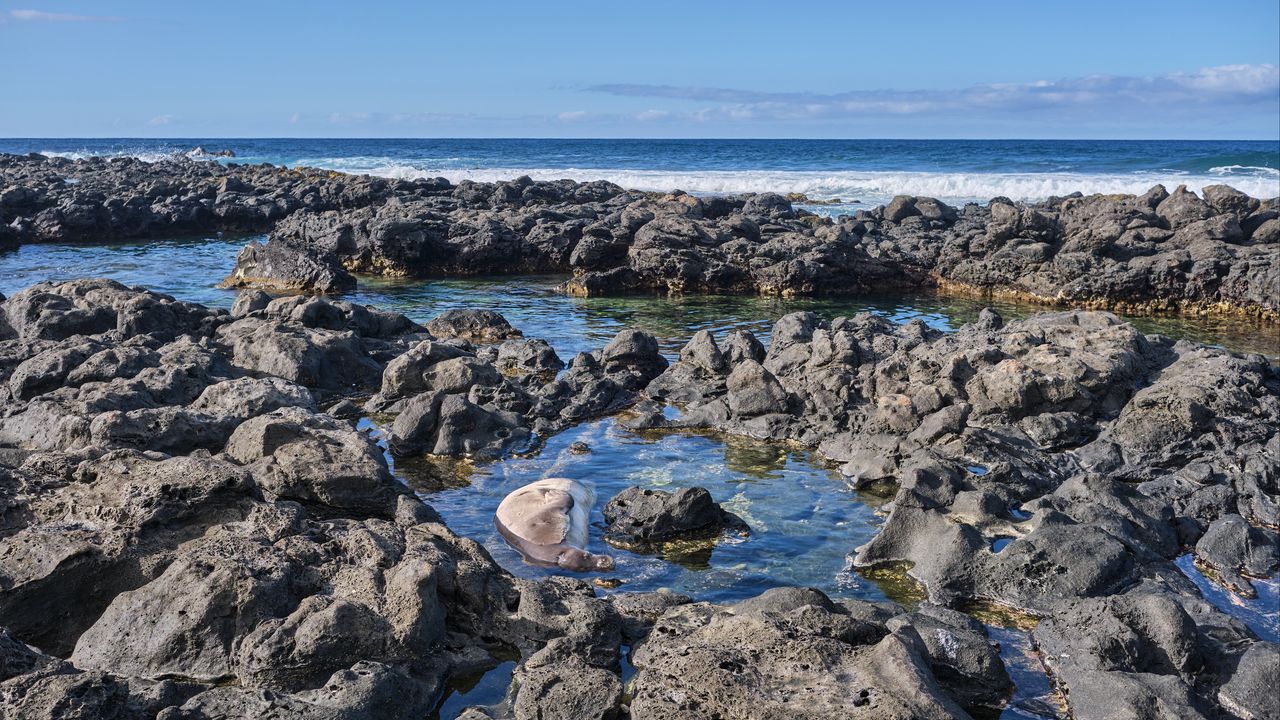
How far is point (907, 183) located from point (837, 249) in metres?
31.5

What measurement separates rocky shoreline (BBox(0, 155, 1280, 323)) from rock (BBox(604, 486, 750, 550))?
54.9 ft

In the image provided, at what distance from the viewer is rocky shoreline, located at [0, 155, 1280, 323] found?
23656 millimetres

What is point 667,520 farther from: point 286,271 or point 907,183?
point 907,183

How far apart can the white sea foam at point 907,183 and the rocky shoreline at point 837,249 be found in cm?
1603

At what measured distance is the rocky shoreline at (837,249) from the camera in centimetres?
2366

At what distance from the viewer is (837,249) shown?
87.6 ft

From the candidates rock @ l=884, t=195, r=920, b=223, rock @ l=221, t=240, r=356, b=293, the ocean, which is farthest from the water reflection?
the ocean

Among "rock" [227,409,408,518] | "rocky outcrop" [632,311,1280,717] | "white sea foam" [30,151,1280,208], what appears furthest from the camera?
"white sea foam" [30,151,1280,208]

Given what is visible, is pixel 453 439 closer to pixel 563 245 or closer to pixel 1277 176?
pixel 563 245

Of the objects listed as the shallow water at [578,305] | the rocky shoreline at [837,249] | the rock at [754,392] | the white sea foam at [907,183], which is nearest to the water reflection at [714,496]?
the rock at [754,392]

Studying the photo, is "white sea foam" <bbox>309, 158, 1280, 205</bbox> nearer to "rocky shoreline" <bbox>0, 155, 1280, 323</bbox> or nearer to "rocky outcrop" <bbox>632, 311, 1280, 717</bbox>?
"rocky shoreline" <bbox>0, 155, 1280, 323</bbox>

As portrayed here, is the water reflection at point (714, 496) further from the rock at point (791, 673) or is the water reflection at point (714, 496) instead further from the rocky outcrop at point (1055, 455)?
the rock at point (791, 673)

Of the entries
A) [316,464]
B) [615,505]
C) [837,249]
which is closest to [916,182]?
[837,249]

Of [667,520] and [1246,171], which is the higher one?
[1246,171]
